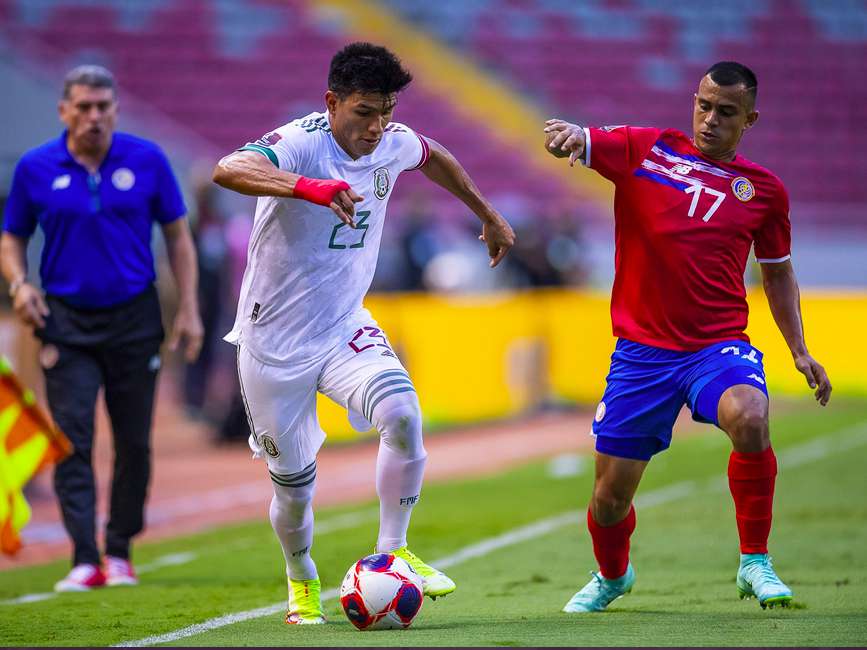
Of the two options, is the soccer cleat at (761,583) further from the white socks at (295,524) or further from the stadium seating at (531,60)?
the stadium seating at (531,60)

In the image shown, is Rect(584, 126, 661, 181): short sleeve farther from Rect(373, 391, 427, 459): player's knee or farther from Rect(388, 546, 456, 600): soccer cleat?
Rect(388, 546, 456, 600): soccer cleat

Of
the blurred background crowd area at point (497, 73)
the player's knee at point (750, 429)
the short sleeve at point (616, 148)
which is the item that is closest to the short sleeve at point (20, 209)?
the short sleeve at point (616, 148)

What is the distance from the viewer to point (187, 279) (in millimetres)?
8094

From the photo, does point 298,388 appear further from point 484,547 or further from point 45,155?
point 484,547

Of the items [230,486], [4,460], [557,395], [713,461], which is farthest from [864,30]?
[4,460]

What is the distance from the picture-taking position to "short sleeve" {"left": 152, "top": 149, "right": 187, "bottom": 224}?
800 centimetres

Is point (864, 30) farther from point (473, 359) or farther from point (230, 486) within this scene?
point (230, 486)

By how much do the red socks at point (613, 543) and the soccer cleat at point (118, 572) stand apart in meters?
2.82

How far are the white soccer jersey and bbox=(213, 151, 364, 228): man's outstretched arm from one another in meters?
0.29

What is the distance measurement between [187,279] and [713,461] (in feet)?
26.1

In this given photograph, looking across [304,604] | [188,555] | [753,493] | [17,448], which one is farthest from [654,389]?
[188,555]

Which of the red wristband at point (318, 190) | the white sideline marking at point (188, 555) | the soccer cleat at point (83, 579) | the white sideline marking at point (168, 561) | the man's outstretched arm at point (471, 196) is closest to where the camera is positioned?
the red wristband at point (318, 190)

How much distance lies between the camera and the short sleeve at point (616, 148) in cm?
627

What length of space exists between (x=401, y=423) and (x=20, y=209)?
121 inches
